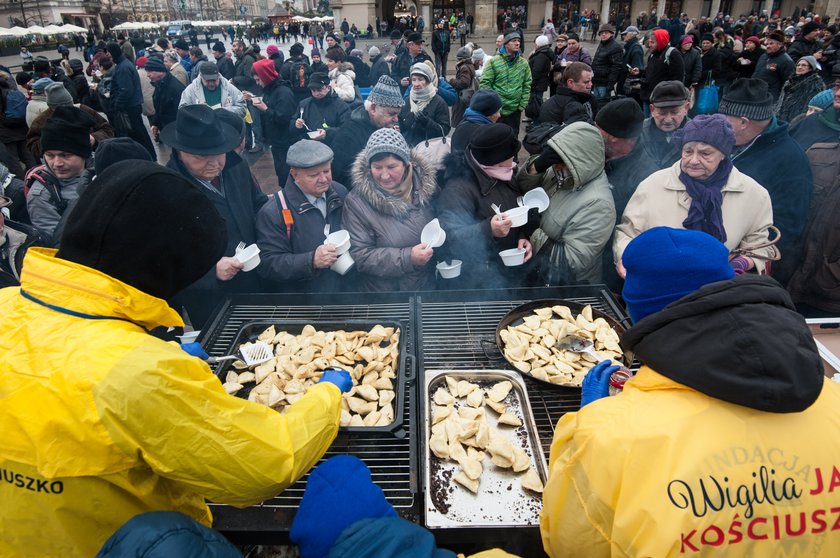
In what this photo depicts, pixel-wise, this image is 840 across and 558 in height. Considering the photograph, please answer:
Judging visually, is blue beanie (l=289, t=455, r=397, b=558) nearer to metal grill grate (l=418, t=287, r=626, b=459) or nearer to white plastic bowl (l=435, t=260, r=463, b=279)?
metal grill grate (l=418, t=287, r=626, b=459)

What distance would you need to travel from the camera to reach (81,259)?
50.1 inches

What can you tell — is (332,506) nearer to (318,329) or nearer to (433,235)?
(318,329)

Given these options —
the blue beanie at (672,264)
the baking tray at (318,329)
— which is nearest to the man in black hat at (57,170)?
the baking tray at (318,329)

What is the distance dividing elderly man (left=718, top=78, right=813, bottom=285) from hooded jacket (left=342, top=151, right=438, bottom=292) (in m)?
2.39

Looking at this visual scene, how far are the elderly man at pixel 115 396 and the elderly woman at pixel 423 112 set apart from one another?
4.58 m

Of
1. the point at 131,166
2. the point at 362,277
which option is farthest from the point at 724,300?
the point at 362,277

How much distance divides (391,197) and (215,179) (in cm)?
135

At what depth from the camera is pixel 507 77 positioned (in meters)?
7.92

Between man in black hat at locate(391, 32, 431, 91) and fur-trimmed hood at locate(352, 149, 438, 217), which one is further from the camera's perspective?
man in black hat at locate(391, 32, 431, 91)

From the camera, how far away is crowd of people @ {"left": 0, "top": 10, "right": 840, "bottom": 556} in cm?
114

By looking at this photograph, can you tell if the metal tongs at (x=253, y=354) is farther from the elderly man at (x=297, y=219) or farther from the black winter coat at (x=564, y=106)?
the black winter coat at (x=564, y=106)

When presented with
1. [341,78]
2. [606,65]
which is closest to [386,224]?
[341,78]

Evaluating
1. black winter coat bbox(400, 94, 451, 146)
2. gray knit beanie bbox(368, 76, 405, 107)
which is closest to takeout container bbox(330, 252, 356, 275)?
gray knit beanie bbox(368, 76, 405, 107)

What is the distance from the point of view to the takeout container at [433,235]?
2.85 metres
